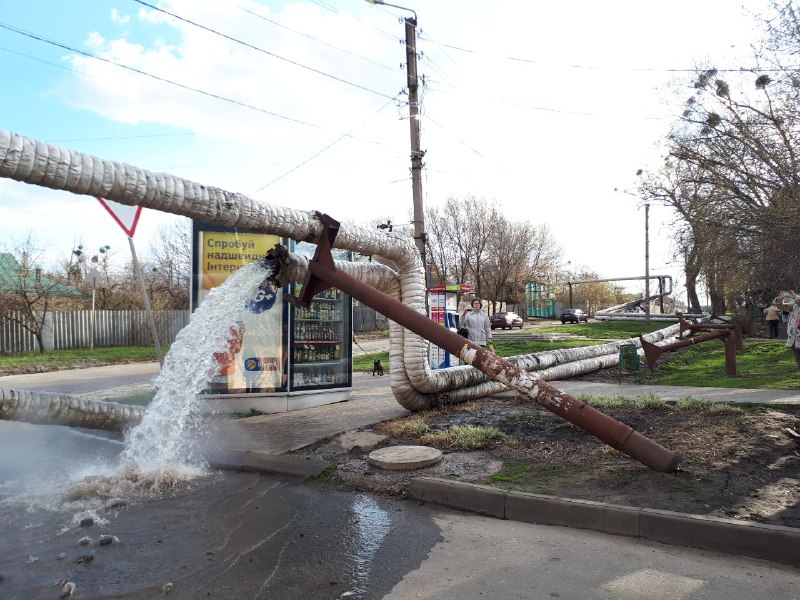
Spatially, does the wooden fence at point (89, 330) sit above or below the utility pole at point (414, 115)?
below

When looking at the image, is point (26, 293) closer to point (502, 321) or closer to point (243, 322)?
point (243, 322)

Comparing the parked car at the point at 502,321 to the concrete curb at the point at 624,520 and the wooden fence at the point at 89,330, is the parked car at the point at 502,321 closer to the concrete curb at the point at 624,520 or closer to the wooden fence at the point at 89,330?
the wooden fence at the point at 89,330

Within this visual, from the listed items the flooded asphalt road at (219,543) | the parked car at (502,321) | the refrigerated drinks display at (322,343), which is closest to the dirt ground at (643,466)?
the flooded asphalt road at (219,543)

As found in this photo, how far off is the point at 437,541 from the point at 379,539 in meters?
0.43

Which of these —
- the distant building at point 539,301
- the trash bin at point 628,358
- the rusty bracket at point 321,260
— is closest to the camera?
the rusty bracket at point 321,260

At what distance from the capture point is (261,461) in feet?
20.6

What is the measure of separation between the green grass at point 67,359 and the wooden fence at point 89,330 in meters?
0.86

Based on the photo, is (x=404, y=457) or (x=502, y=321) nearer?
(x=404, y=457)

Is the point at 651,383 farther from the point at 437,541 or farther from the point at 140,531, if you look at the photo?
the point at 140,531

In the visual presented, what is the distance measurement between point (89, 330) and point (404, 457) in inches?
918

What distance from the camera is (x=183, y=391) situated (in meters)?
6.28

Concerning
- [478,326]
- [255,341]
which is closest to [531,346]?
[478,326]

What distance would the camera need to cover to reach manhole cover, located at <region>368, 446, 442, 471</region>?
19.0ft

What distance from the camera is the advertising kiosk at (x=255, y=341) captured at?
Result: 29.8 feet
